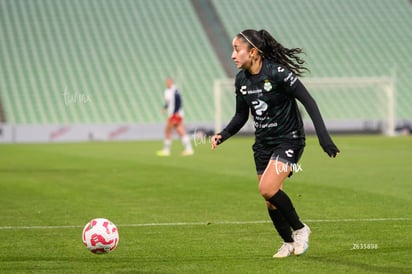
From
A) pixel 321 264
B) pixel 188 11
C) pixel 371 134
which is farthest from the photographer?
pixel 188 11

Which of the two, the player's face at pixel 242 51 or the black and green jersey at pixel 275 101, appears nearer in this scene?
the black and green jersey at pixel 275 101

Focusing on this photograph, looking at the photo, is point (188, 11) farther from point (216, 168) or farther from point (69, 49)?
point (216, 168)

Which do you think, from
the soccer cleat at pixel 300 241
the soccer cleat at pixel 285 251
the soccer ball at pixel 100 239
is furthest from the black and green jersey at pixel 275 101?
the soccer ball at pixel 100 239

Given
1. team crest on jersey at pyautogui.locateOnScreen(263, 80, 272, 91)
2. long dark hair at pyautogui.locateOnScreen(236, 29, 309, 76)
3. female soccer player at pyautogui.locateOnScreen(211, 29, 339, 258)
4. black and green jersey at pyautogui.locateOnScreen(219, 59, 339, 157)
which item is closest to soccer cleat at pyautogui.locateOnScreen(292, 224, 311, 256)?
female soccer player at pyautogui.locateOnScreen(211, 29, 339, 258)

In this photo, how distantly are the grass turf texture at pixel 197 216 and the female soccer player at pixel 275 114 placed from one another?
1.26 ft

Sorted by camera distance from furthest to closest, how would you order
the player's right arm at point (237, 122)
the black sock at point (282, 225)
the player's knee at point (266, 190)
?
1. the player's right arm at point (237, 122)
2. the black sock at point (282, 225)
3. the player's knee at point (266, 190)

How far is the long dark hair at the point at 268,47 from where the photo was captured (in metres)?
8.41

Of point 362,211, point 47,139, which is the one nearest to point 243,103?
point 362,211

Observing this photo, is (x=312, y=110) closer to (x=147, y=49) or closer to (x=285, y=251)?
(x=285, y=251)

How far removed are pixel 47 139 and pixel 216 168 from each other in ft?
66.6

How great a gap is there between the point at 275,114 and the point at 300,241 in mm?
1221

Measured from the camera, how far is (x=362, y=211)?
40.0 feet

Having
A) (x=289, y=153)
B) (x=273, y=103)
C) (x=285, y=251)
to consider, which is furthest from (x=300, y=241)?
(x=273, y=103)

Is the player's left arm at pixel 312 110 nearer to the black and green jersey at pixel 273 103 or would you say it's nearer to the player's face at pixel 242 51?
the black and green jersey at pixel 273 103
